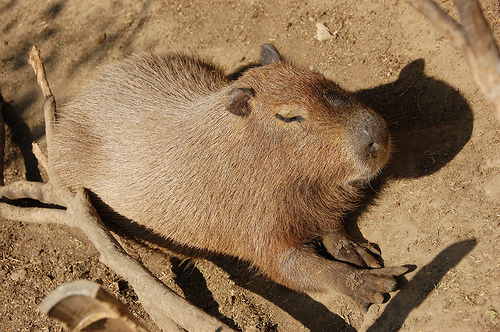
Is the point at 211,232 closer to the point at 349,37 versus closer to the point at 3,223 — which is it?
the point at 349,37

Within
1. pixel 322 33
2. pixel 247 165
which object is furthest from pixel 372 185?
pixel 322 33

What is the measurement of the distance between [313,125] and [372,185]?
1.13m

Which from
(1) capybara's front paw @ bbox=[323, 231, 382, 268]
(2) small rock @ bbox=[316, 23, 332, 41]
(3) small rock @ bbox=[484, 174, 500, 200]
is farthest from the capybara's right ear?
(2) small rock @ bbox=[316, 23, 332, 41]

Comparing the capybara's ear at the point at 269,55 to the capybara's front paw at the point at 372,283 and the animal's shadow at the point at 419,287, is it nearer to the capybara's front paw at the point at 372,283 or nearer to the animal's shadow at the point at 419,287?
the capybara's front paw at the point at 372,283

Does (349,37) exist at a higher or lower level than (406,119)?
higher

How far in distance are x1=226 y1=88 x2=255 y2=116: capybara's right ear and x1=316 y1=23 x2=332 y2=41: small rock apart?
2.11m

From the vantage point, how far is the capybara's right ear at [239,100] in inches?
123

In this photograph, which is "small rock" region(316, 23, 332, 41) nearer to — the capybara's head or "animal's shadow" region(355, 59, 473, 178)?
"animal's shadow" region(355, 59, 473, 178)

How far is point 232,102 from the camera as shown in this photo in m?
3.10

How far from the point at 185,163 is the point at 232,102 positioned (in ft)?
2.44

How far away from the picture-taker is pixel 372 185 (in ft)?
12.5

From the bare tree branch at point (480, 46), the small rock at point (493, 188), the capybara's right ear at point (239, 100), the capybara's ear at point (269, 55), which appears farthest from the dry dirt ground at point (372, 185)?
the bare tree branch at point (480, 46)

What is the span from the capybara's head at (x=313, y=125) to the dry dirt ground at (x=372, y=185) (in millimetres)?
666

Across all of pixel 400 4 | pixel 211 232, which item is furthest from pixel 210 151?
pixel 400 4
